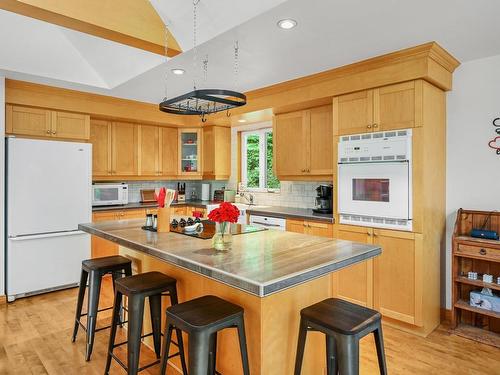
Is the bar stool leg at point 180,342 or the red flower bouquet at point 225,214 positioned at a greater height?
the red flower bouquet at point 225,214

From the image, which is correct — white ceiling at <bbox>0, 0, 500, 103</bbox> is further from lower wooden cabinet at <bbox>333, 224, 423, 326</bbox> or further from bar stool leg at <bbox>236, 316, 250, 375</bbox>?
bar stool leg at <bbox>236, 316, 250, 375</bbox>

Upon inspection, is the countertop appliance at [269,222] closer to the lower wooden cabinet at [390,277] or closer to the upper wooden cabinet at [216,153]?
the lower wooden cabinet at [390,277]

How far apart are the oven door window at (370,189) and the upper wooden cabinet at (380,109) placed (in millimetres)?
471

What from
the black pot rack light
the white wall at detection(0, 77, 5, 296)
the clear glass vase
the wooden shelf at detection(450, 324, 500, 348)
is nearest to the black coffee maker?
the wooden shelf at detection(450, 324, 500, 348)

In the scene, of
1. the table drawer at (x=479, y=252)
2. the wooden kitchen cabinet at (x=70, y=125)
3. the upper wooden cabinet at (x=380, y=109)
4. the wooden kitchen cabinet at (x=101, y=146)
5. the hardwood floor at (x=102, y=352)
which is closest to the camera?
the hardwood floor at (x=102, y=352)

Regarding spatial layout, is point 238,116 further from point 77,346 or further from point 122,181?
point 77,346

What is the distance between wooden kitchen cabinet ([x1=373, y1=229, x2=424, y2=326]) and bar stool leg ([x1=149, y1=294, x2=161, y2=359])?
1951 mm

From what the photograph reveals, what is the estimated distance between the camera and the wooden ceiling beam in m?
2.10

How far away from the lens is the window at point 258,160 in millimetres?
5262

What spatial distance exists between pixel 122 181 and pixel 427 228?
172 inches

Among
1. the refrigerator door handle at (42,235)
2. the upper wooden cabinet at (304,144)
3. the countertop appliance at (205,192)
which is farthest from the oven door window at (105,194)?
the upper wooden cabinet at (304,144)

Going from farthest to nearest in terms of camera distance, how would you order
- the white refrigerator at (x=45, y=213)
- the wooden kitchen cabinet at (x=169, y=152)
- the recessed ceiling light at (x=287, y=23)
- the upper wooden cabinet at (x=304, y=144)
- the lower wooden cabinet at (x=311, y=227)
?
the wooden kitchen cabinet at (x=169, y=152), the upper wooden cabinet at (x=304, y=144), the white refrigerator at (x=45, y=213), the lower wooden cabinet at (x=311, y=227), the recessed ceiling light at (x=287, y=23)

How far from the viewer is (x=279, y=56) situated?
2936mm

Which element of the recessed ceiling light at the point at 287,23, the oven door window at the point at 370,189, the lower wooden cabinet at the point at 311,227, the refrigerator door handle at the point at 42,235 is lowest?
the refrigerator door handle at the point at 42,235
